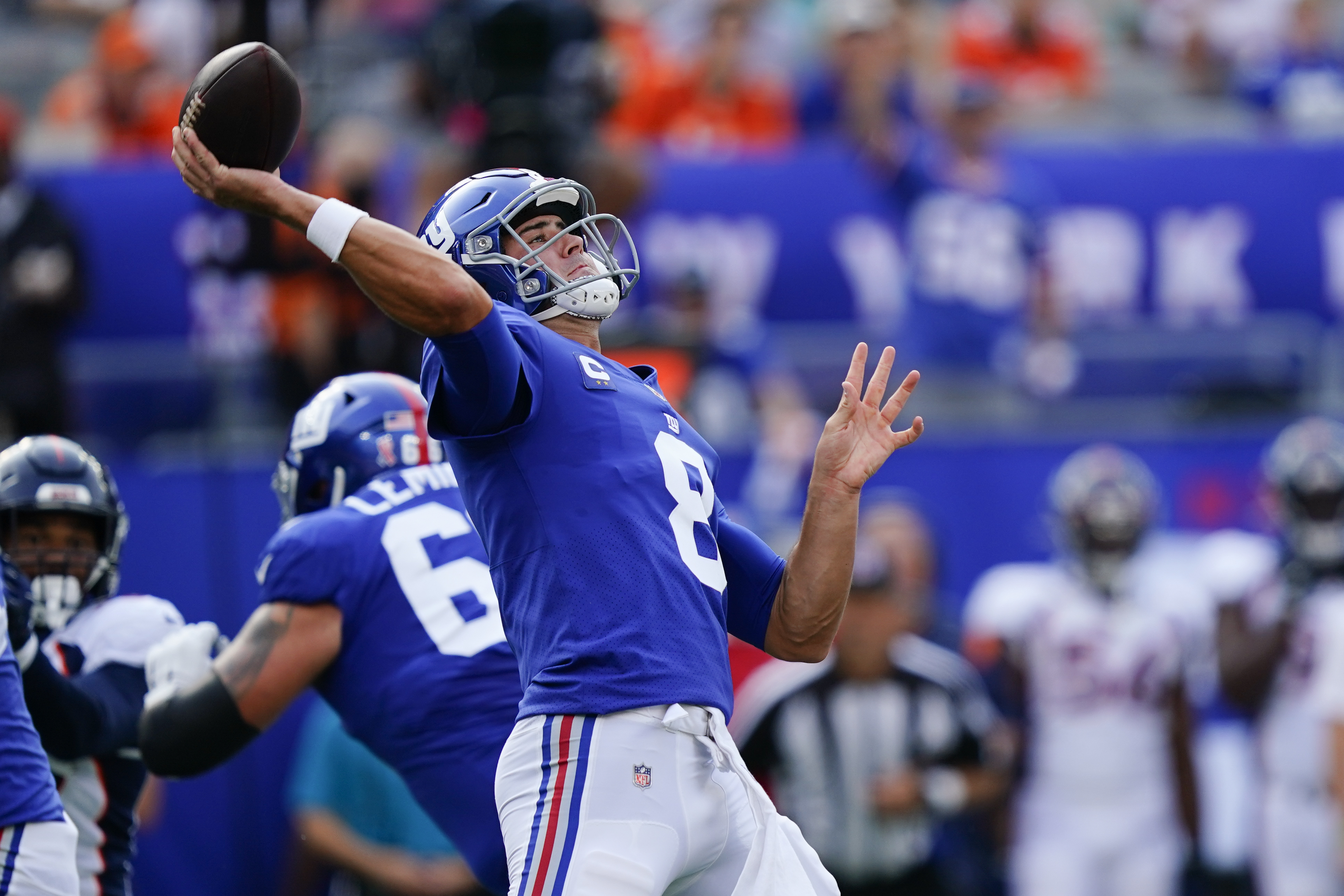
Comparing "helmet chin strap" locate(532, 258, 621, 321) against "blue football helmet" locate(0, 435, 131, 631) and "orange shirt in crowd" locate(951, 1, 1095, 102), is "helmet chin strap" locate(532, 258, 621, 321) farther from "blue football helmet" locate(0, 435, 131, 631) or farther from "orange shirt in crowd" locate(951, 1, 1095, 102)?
"orange shirt in crowd" locate(951, 1, 1095, 102)

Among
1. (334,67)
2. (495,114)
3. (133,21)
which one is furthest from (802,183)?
(133,21)

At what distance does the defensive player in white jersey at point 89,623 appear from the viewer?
14.5 feet

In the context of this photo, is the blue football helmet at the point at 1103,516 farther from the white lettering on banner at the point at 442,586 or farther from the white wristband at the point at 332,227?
the white wristband at the point at 332,227

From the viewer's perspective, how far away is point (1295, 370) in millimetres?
9000

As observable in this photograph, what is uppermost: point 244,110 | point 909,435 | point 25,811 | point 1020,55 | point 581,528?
point 1020,55

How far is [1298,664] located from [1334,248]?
2.88 meters

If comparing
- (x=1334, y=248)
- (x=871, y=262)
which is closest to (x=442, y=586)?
(x=871, y=262)

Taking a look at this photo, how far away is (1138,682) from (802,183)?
3.10 m

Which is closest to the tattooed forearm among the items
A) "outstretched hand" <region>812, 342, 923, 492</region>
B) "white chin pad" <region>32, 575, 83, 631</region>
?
"white chin pad" <region>32, 575, 83, 631</region>

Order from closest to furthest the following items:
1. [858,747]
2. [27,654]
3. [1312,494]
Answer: [27,654], [858,747], [1312,494]

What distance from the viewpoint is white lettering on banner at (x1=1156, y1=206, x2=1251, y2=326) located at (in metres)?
9.34

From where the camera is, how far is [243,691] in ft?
14.4

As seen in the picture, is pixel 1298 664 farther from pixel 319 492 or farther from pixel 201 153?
pixel 201 153

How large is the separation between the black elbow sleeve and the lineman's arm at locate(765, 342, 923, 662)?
1.38m
